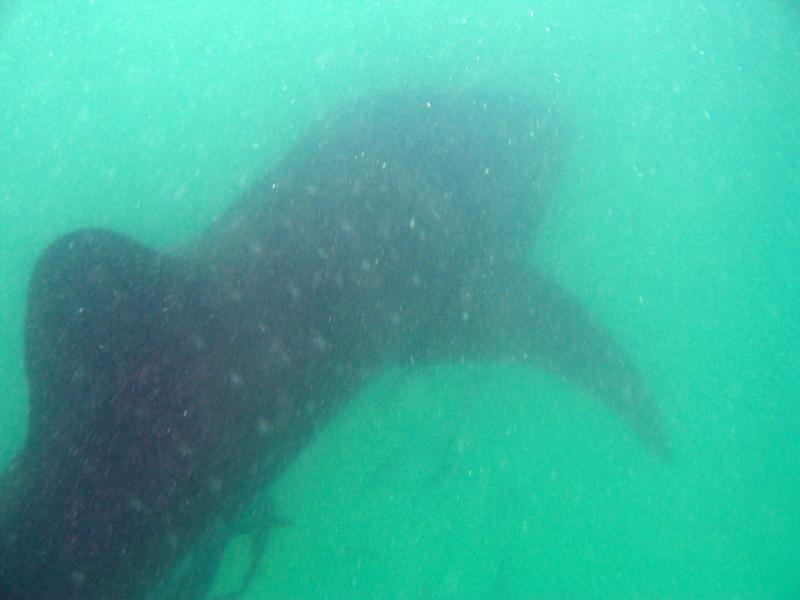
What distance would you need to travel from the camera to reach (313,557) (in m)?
5.89

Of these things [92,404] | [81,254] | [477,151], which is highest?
[81,254]

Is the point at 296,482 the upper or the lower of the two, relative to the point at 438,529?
upper

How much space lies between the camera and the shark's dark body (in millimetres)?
3469

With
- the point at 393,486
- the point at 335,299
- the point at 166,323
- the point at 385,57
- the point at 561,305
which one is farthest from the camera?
the point at 385,57

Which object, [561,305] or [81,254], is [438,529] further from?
[81,254]

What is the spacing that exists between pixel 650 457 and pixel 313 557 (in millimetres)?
4606

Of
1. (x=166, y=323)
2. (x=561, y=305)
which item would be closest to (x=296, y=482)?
(x=166, y=323)

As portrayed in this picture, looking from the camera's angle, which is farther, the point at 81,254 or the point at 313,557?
the point at 313,557

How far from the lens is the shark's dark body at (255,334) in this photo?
3.47 m

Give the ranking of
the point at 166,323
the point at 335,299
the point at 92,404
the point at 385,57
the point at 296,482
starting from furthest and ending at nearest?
1. the point at 385,57
2. the point at 296,482
3. the point at 335,299
4. the point at 166,323
5. the point at 92,404

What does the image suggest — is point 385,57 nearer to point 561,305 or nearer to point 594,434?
point 561,305

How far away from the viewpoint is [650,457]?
7.29 meters

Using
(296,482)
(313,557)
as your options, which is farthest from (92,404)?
(313,557)

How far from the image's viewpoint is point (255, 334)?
4.35m
